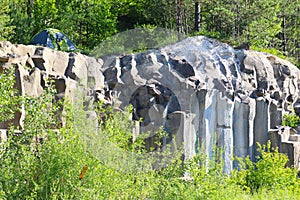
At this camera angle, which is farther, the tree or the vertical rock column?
the tree

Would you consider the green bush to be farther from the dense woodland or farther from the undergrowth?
the dense woodland

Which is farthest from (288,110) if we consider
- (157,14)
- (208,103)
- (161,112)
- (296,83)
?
(157,14)

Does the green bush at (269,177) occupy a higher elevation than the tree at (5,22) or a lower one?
lower

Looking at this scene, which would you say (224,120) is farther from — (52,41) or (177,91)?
(52,41)

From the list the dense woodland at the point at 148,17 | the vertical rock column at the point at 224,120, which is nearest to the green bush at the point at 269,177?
the vertical rock column at the point at 224,120

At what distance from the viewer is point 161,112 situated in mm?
8219

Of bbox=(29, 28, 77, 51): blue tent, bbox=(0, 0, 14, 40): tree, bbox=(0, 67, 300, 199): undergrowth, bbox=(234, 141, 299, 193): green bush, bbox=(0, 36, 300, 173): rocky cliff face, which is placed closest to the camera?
bbox=(0, 67, 300, 199): undergrowth

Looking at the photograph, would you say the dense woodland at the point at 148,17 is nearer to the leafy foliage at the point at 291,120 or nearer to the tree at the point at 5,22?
the tree at the point at 5,22

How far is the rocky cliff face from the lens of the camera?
750 cm

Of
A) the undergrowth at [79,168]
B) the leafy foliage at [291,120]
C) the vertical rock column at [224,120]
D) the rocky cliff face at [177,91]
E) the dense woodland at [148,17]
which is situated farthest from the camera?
the dense woodland at [148,17]

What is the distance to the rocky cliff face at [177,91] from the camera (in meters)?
7.50

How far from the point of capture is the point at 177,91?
859 cm

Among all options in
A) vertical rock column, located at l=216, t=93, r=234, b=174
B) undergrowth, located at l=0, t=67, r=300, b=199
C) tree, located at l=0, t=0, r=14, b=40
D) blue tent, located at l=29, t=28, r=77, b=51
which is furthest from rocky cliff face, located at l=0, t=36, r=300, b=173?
tree, located at l=0, t=0, r=14, b=40

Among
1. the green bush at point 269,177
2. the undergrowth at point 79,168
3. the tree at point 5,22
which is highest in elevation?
the tree at point 5,22
